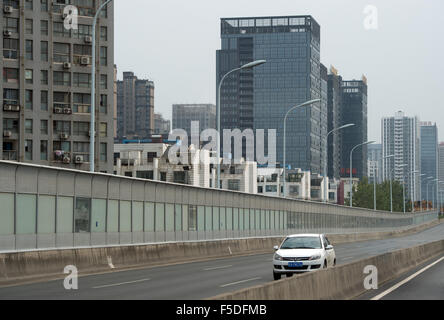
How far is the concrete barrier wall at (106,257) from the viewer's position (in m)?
23.7

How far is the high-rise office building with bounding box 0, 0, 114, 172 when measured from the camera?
9150cm

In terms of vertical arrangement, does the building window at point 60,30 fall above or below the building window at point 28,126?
above

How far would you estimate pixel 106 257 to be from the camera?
2955 centimetres

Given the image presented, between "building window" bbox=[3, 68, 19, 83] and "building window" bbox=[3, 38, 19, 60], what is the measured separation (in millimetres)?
1398

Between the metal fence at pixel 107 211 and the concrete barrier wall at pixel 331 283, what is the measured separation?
11007mm

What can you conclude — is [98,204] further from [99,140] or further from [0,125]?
[99,140]

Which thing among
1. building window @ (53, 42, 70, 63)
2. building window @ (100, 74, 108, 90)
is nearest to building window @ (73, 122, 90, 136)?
building window @ (100, 74, 108, 90)

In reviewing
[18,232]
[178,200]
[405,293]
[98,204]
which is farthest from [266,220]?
[405,293]

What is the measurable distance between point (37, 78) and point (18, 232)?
70.0 m

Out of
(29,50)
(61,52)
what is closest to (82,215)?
(29,50)

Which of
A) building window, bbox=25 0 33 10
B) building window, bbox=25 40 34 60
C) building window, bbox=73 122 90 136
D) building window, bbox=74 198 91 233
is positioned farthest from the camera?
building window, bbox=73 122 90 136

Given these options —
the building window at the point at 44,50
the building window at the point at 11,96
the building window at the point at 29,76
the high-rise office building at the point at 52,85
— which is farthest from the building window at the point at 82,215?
the building window at the point at 44,50

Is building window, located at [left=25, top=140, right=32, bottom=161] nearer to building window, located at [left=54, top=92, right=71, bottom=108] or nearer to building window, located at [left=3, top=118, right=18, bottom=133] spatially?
building window, located at [left=3, top=118, right=18, bottom=133]

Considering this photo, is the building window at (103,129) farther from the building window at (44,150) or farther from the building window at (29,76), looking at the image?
the building window at (29,76)
